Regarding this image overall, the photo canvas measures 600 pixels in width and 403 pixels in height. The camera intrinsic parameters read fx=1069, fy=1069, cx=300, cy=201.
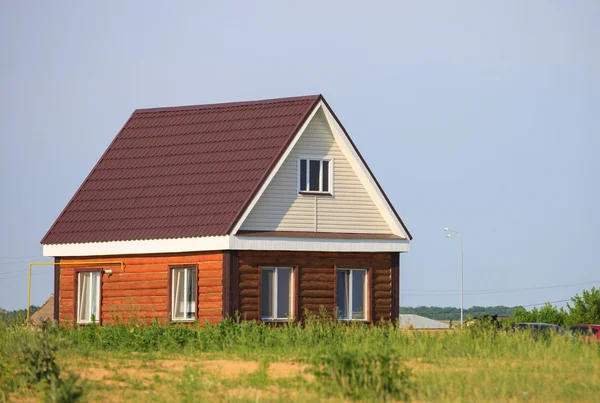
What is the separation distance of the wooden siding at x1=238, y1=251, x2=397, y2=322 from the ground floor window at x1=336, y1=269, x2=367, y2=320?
0.80 feet

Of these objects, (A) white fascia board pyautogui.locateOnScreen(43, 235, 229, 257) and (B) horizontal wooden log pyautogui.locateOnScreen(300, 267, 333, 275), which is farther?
(B) horizontal wooden log pyautogui.locateOnScreen(300, 267, 333, 275)

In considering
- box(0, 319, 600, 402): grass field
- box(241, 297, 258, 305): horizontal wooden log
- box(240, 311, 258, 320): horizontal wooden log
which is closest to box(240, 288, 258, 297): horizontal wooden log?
box(241, 297, 258, 305): horizontal wooden log

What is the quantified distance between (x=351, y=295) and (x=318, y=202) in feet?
10.2

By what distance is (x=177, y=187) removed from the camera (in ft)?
111

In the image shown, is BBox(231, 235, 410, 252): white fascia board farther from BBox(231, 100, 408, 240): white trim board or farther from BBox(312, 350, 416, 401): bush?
BBox(312, 350, 416, 401): bush

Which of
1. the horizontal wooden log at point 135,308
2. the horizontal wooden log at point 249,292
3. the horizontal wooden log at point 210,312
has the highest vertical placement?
the horizontal wooden log at point 249,292

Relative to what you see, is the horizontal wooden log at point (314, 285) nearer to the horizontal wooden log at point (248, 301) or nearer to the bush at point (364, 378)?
the horizontal wooden log at point (248, 301)

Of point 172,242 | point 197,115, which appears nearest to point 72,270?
point 172,242

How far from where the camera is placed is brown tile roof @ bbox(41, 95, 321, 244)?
32.3 metres

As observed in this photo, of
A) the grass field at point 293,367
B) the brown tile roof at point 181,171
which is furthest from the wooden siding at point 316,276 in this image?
the grass field at point 293,367

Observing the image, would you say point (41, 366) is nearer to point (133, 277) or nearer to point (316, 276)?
point (133, 277)

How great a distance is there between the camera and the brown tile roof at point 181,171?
32344 mm

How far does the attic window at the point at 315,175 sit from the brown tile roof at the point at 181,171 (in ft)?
4.35

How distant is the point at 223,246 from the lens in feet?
102
